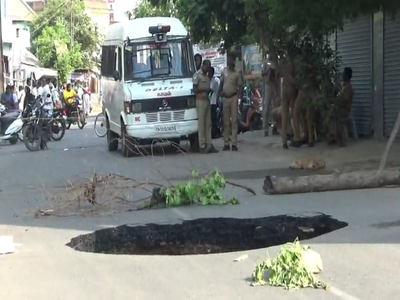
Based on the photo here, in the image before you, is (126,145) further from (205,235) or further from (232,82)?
(205,235)

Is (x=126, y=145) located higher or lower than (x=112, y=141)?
higher

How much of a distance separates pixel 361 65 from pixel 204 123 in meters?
4.25

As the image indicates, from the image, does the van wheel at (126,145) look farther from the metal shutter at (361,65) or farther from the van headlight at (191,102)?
the metal shutter at (361,65)

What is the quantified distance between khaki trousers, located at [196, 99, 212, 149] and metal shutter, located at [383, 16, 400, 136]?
3.95 meters

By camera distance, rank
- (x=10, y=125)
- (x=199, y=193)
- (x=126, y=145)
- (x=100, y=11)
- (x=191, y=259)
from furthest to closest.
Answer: (x=100, y=11) < (x=10, y=125) < (x=126, y=145) < (x=199, y=193) < (x=191, y=259)

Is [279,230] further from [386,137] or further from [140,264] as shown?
[386,137]

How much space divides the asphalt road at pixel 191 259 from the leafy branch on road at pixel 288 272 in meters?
0.13

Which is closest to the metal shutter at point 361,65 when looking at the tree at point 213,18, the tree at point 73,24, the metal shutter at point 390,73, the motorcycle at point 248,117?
the metal shutter at point 390,73

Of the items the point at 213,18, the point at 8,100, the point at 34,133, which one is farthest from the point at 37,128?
the point at 8,100

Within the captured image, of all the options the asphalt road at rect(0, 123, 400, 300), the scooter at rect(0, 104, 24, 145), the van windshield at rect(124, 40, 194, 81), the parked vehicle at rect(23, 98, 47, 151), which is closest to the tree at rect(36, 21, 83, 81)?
the scooter at rect(0, 104, 24, 145)

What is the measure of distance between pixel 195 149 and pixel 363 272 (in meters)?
12.4

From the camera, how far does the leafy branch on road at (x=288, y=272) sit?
707cm

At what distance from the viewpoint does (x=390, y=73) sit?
1862cm

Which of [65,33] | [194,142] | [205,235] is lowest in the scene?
[194,142]
